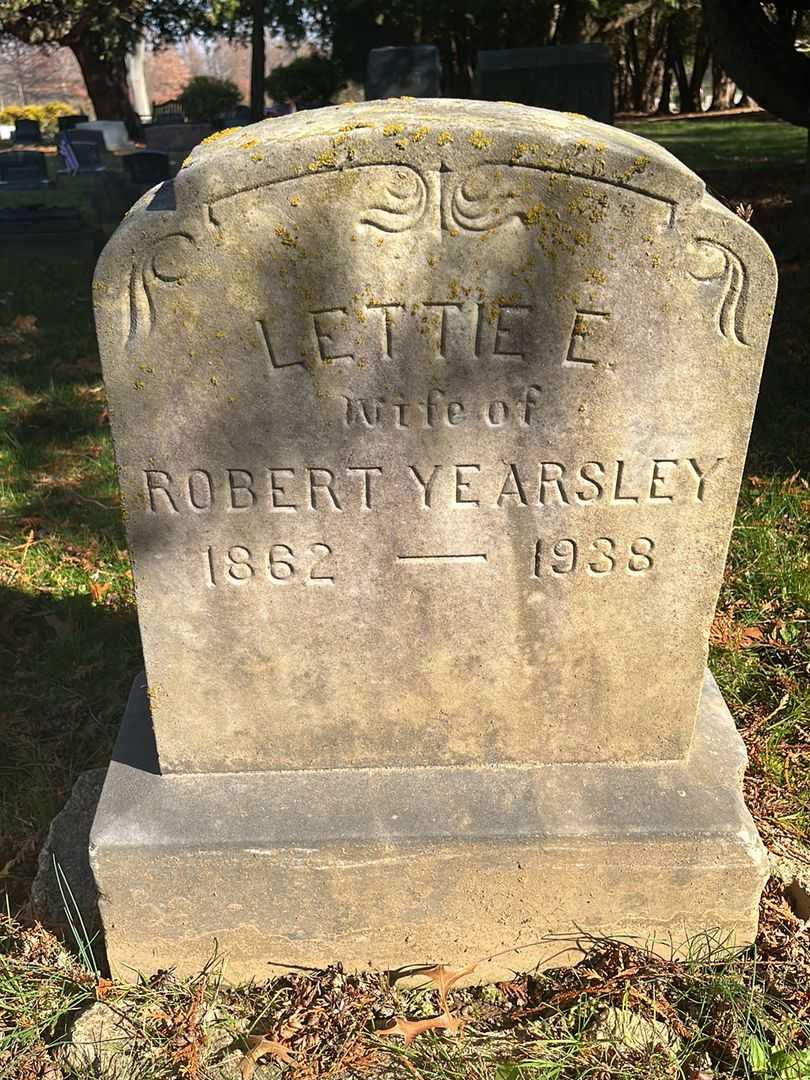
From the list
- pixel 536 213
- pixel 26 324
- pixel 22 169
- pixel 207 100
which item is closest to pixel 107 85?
pixel 207 100

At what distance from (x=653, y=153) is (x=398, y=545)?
1013mm

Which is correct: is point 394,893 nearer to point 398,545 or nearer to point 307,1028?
point 307,1028

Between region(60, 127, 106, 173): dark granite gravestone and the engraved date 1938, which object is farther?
region(60, 127, 106, 173): dark granite gravestone

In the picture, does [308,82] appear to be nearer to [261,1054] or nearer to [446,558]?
[446,558]

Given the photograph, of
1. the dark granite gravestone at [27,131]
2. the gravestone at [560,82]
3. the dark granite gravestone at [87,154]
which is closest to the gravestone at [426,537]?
the gravestone at [560,82]

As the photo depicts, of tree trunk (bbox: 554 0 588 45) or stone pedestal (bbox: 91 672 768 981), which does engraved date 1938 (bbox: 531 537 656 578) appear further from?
tree trunk (bbox: 554 0 588 45)

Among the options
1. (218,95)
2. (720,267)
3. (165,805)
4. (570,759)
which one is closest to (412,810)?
(570,759)

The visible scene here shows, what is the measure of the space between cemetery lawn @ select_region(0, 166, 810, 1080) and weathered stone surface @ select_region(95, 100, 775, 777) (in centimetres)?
60

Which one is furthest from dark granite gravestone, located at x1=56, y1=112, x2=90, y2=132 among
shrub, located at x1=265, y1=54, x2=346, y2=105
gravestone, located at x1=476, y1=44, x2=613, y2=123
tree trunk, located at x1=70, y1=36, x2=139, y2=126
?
gravestone, located at x1=476, y1=44, x2=613, y2=123

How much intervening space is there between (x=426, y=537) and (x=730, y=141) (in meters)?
15.8

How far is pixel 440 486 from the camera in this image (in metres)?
2.18

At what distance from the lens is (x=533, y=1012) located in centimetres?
239

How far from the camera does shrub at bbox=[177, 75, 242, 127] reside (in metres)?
25.1

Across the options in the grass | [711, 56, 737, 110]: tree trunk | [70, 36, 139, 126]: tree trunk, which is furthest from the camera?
[711, 56, 737, 110]: tree trunk
